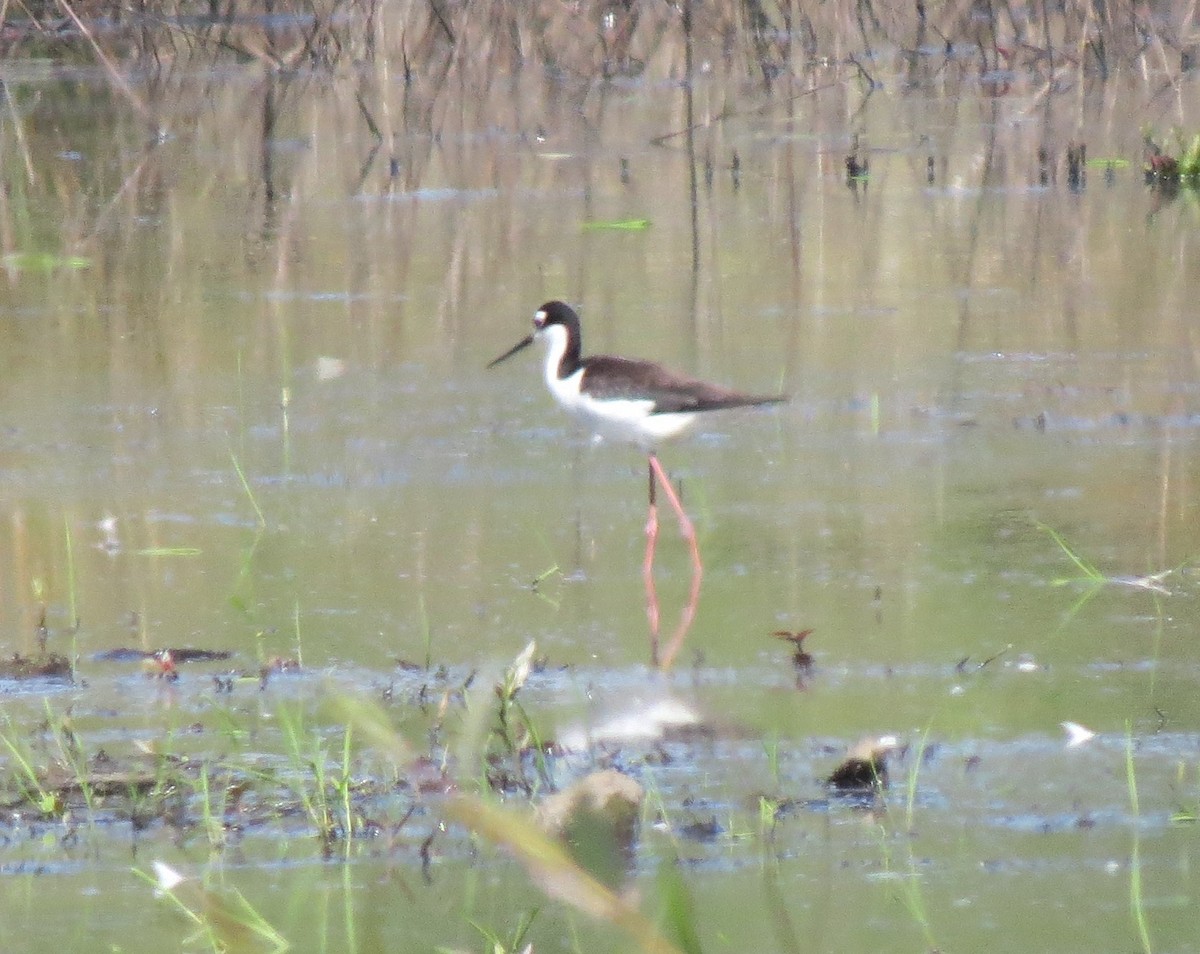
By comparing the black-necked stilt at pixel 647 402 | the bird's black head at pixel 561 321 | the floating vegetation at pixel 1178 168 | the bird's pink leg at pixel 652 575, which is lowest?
the bird's pink leg at pixel 652 575

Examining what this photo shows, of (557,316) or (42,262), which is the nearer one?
(557,316)

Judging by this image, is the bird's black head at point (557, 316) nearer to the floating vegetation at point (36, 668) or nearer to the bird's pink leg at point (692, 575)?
the bird's pink leg at point (692, 575)

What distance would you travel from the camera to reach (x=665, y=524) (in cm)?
605

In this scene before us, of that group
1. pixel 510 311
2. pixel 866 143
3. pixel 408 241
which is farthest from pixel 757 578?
pixel 866 143

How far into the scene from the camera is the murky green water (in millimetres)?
3590

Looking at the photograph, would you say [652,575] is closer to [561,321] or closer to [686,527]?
[686,527]

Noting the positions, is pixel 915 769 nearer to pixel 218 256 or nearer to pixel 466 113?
pixel 218 256

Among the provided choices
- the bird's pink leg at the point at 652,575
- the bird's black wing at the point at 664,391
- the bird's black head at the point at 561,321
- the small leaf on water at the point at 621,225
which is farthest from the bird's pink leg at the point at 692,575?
the small leaf on water at the point at 621,225

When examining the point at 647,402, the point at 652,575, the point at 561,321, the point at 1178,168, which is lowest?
the point at 652,575

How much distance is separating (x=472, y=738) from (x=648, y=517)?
4607 millimetres

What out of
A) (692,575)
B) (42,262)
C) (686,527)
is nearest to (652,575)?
(692,575)

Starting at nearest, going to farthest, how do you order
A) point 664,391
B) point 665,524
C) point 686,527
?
point 686,527 → point 665,524 → point 664,391

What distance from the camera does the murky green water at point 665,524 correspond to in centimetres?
359

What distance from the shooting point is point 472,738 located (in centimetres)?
143
